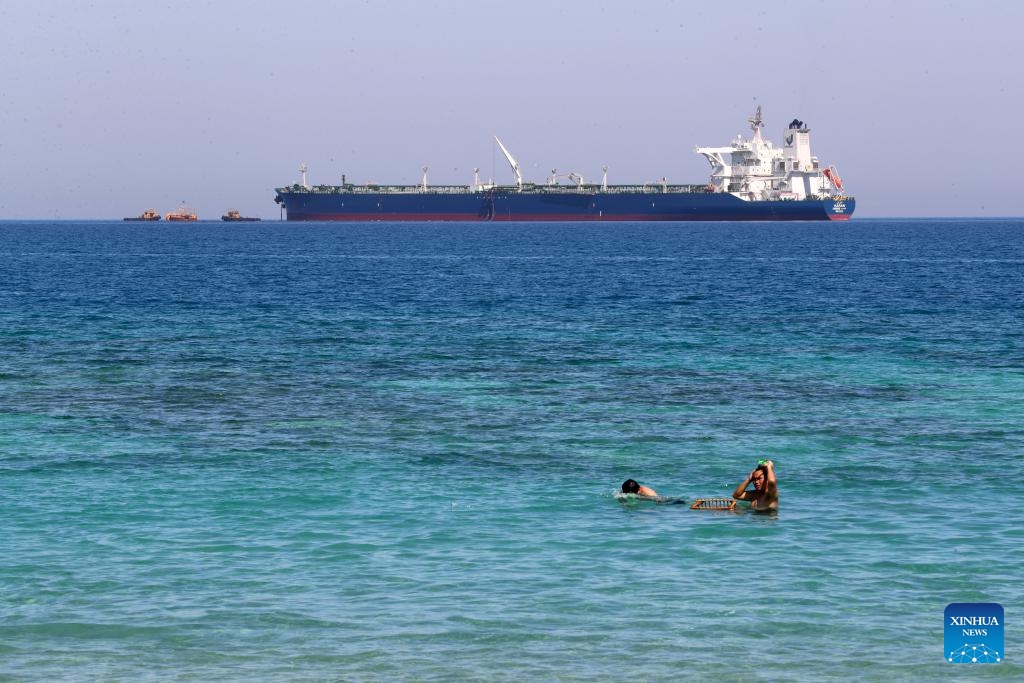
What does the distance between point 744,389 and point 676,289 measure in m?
49.2

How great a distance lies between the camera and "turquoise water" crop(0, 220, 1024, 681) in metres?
17.5

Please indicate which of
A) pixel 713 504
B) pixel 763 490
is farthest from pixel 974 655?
pixel 713 504

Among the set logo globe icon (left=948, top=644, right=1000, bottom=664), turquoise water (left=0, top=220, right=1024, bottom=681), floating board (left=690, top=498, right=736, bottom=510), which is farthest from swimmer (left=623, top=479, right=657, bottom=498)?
logo globe icon (left=948, top=644, right=1000, bottom=664)

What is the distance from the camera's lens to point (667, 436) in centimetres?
3319

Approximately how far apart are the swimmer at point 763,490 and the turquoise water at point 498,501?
0.41m

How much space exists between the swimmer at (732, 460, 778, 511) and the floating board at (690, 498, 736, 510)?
0.61 ft

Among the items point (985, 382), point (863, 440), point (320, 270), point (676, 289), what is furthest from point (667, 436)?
point (320, 270)

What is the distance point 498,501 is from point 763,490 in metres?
5.35

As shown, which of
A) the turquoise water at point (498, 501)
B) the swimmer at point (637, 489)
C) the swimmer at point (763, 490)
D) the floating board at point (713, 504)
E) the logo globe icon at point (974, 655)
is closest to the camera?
the logo globe icon at point (974, 655)

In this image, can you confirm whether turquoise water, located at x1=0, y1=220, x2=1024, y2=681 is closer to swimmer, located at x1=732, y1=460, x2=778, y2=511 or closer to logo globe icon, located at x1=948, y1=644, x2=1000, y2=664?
logo globe icon, located at x1=948, y1=644, x2=1000, y2=664

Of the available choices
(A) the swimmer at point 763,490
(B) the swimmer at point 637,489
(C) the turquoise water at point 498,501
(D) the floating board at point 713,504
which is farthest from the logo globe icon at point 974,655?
(B) the swimmer at point 637,489

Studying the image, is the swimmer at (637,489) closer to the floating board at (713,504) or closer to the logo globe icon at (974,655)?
the floating board at (713,504)

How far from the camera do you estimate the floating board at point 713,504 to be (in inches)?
977

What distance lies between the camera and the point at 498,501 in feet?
84.3
